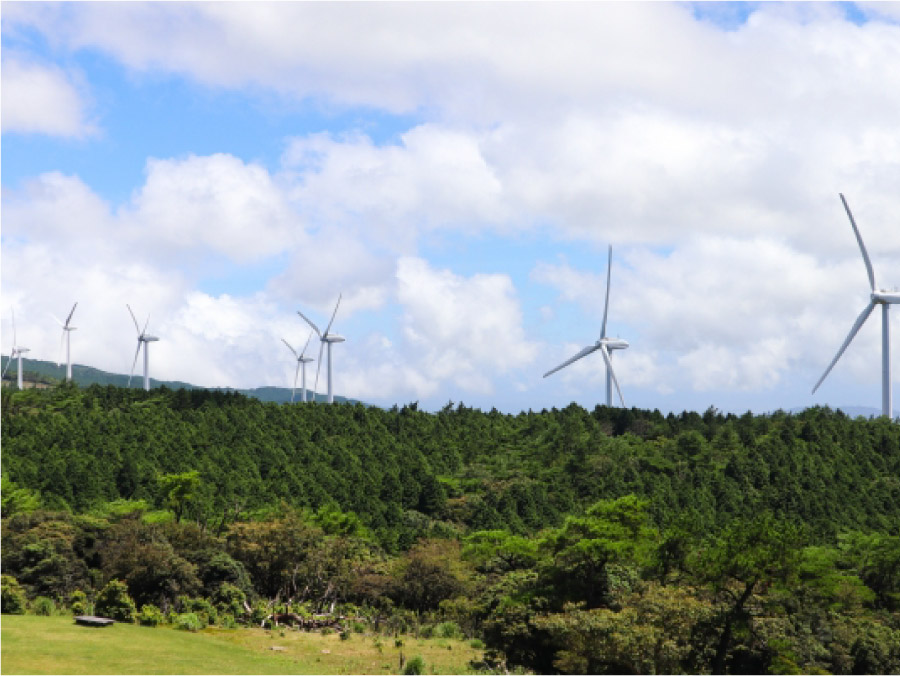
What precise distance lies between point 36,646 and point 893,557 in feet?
156

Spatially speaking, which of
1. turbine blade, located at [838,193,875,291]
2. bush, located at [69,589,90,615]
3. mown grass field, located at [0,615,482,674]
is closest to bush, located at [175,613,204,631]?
mown grass field, located at [0,615,482,674]

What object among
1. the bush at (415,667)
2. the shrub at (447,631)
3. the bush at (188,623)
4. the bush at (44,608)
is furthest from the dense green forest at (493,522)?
the bush at (415,667)

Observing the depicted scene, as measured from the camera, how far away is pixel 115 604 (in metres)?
42.9

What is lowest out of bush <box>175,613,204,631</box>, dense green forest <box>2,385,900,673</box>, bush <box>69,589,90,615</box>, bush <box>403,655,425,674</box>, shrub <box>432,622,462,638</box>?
shrub <box>432,622,462,638</box>

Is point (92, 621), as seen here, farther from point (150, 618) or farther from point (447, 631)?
point (447, 631)

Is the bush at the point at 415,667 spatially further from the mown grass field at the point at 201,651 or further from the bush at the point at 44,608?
the bush at the point at 44,608

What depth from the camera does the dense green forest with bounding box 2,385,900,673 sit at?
40.6 meters

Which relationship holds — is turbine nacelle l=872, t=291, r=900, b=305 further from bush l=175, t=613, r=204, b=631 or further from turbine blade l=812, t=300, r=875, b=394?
bush l=175, t=613, r=204, b=631

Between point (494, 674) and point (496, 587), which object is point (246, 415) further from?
point (494, 674)

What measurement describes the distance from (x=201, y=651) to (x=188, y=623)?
731cm

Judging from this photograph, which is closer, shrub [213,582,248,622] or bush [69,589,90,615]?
bush [69,589,90,615]

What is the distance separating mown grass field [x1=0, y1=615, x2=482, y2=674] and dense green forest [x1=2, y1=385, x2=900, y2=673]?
369cm

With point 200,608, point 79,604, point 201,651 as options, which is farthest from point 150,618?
point 201,651

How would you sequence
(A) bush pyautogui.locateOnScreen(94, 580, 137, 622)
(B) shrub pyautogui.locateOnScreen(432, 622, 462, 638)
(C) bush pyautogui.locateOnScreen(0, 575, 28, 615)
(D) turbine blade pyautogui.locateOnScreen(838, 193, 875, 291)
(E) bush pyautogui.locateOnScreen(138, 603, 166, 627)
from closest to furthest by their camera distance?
(C) bush pyautogui.locateOnScreen(0, 575, 28, 615) < (A) bush pyautogui.locateOnScreen(94, 580, 137, 622) < (E) bush pyautogui.locateOnScreen(138, 603, 166, 627) < (B) shrub pyautogui.locateOnScreen(432, 622, 462, 638) < (D) turbine blade pyautogui.locateOnScreen(838, 193, 875, 291)
